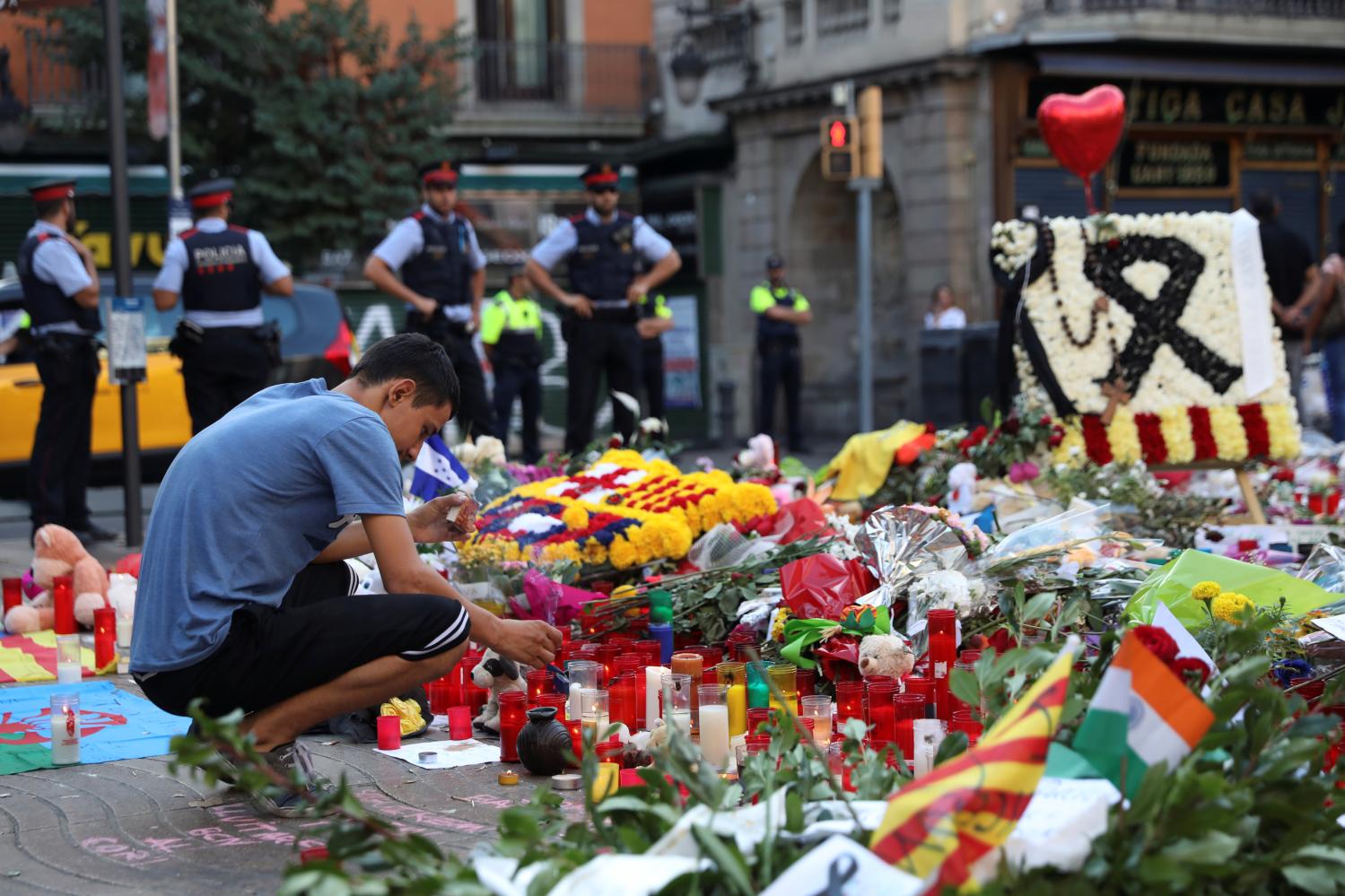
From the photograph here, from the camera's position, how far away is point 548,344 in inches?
973

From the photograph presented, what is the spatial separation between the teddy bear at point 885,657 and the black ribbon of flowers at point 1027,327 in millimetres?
3922

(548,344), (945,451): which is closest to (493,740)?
(945,451)

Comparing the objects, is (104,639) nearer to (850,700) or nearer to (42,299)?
(850,700)

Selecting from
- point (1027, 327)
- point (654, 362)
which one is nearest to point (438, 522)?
point (1027, 327)

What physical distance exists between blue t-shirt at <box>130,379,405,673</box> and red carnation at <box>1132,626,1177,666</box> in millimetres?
1914

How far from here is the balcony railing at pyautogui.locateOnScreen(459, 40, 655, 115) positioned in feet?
93.6

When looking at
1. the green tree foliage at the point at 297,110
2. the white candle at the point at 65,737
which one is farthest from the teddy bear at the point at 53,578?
the green tree foliage at the point at 297,110

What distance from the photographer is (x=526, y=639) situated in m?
4.63

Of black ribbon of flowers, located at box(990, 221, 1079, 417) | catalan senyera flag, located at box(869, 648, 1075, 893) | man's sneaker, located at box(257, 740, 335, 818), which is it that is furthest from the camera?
black ribbon of flowers, located at box(990, 221, 1079, 417)

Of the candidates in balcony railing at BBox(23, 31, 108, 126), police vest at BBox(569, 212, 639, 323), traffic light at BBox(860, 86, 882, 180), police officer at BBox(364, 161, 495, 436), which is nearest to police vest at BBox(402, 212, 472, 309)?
police officer at BBox(364, 161, 495, 436)

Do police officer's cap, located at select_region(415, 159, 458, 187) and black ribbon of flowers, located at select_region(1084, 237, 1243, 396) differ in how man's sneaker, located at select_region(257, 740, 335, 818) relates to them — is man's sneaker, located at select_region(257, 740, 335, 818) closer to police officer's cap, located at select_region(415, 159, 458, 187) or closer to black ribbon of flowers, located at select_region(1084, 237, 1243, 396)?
black ribbon of flowers, located at select_region(1084, 237, 1243, 396)

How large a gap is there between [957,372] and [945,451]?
461 centimetres

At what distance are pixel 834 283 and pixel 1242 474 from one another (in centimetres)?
1588

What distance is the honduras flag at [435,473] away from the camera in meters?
7.34
